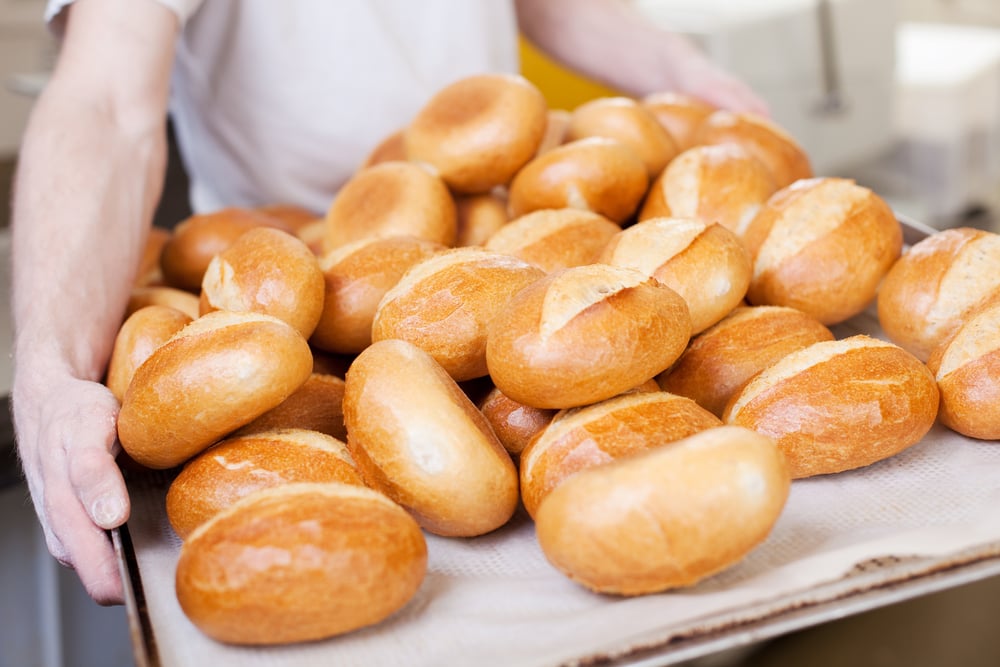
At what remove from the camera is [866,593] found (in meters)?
0.62

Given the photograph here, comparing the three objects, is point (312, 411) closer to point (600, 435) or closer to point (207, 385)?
point (207, 385)

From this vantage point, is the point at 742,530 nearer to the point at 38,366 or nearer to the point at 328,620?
the point at 328,620

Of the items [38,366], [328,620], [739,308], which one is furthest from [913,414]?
[38,366]

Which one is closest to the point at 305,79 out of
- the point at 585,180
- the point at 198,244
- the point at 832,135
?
the point at 198,244

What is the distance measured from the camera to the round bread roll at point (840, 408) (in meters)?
0.75

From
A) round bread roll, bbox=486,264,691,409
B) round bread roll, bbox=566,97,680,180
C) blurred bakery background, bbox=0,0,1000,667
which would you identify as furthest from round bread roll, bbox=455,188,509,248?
blurred bakery background, bbox=0,0,1000,667

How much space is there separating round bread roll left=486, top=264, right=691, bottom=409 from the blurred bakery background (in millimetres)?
810

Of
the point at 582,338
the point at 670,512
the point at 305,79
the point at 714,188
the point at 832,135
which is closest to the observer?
the point at 670,512

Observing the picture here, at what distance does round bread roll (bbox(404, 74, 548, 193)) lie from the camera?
1.09 m

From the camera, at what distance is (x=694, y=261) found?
0.84 meters

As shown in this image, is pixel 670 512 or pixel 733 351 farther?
pixel 733 351

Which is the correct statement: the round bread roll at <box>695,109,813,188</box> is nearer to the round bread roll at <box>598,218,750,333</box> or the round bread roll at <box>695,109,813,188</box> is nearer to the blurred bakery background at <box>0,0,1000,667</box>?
the round bread roll at <box>598,218,750,333</box>

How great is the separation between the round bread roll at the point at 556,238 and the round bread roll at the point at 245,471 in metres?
0.29

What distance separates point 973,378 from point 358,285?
1.78 feet
